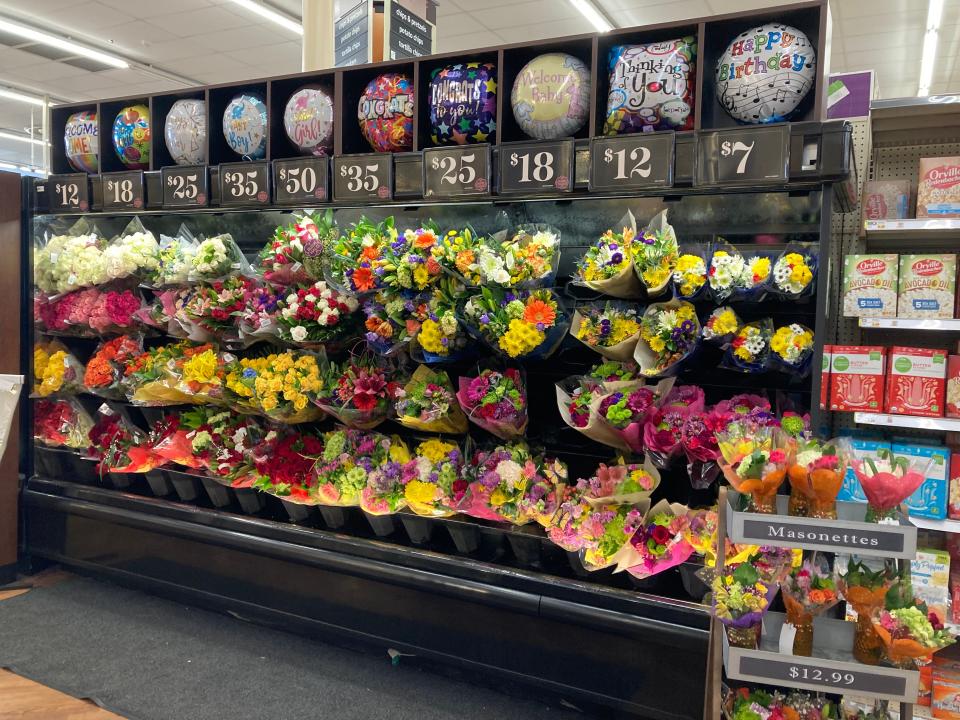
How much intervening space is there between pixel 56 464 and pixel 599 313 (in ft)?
10.2

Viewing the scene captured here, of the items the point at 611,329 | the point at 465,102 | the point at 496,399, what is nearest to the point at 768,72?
the point at 611,329

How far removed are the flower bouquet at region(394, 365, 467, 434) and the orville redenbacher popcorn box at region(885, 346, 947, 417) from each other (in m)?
1.81

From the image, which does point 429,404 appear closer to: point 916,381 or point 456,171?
point 456,171

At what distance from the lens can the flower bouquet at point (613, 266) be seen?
253 cm

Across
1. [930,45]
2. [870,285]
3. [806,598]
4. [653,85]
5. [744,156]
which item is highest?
[930,45]

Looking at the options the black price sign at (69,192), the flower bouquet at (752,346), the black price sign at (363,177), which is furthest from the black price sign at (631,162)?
the black price sign at (69,192)

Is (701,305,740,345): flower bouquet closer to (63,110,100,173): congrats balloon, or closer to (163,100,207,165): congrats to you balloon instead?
(163,100,207,165): congrats to you balloon

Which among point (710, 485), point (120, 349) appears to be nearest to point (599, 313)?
point (710, 485)

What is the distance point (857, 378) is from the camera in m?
3.20

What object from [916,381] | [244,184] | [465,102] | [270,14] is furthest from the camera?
[270,14]

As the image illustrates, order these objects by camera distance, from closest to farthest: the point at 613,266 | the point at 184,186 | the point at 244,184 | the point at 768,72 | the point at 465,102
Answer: the point at 768,72 → the point at 613,266 → the point at 465,102 → the point at 244,184 → the point at 184,186

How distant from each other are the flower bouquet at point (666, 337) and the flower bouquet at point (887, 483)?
2.76 feet

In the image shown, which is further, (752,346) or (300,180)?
(300,180)

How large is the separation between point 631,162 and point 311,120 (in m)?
1.43
